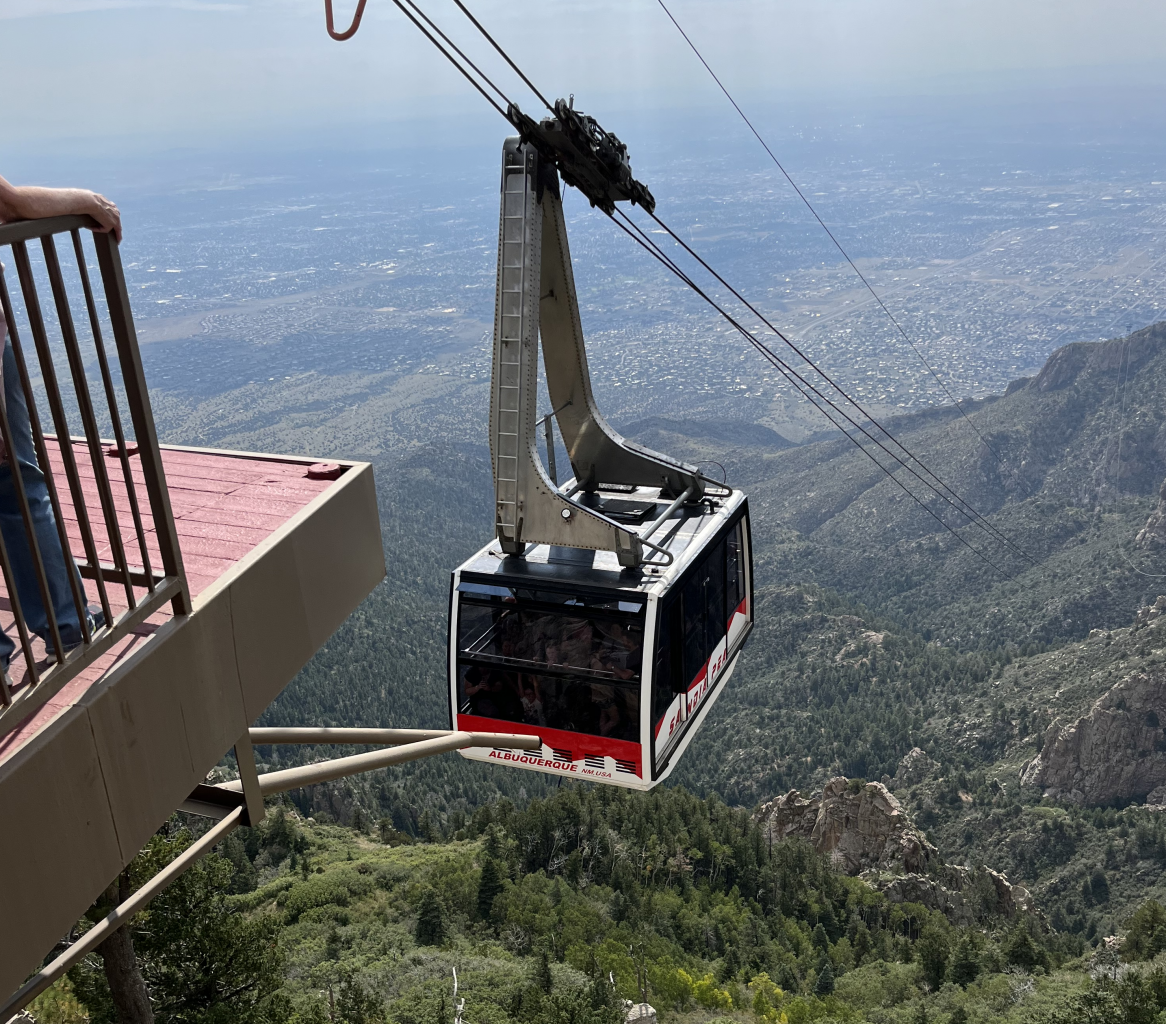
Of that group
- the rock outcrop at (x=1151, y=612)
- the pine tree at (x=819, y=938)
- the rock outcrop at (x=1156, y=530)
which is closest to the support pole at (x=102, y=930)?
the pine tree at (x=819, y=938)

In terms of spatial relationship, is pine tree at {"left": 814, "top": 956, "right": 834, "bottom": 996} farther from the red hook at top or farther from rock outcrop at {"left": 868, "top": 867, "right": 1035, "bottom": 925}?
the red hook at top

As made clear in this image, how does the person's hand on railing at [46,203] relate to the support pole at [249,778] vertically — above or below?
above

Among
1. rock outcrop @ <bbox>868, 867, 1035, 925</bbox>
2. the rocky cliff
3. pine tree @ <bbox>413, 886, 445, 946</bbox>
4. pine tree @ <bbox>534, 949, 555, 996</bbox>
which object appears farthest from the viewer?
the rocky cliff

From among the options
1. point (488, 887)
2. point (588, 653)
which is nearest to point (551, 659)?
point (588, 653)

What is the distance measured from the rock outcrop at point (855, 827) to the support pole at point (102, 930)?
64.2 metres

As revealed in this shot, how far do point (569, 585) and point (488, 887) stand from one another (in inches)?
1522

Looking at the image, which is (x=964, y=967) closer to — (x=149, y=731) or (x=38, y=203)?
(x=149, y=731)

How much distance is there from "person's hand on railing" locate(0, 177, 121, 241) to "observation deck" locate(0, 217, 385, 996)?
0.04 meters

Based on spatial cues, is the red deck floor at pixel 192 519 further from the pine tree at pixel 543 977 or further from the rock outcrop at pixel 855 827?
the rock outcrop at pixel 855 827

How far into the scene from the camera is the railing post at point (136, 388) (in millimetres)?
2443

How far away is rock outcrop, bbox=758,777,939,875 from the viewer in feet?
206

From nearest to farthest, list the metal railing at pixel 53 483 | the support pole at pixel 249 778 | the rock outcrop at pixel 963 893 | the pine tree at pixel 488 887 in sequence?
the metal railing at pixel 53 483
the support pole at pixel 249 778
the pine tree at pixel 488 887
the rock outcrop at pixel 963 893

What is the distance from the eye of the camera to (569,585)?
10.8m

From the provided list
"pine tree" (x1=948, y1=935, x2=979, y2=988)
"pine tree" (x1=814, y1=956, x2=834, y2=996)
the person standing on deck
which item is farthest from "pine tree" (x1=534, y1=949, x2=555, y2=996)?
the person standing on deck
